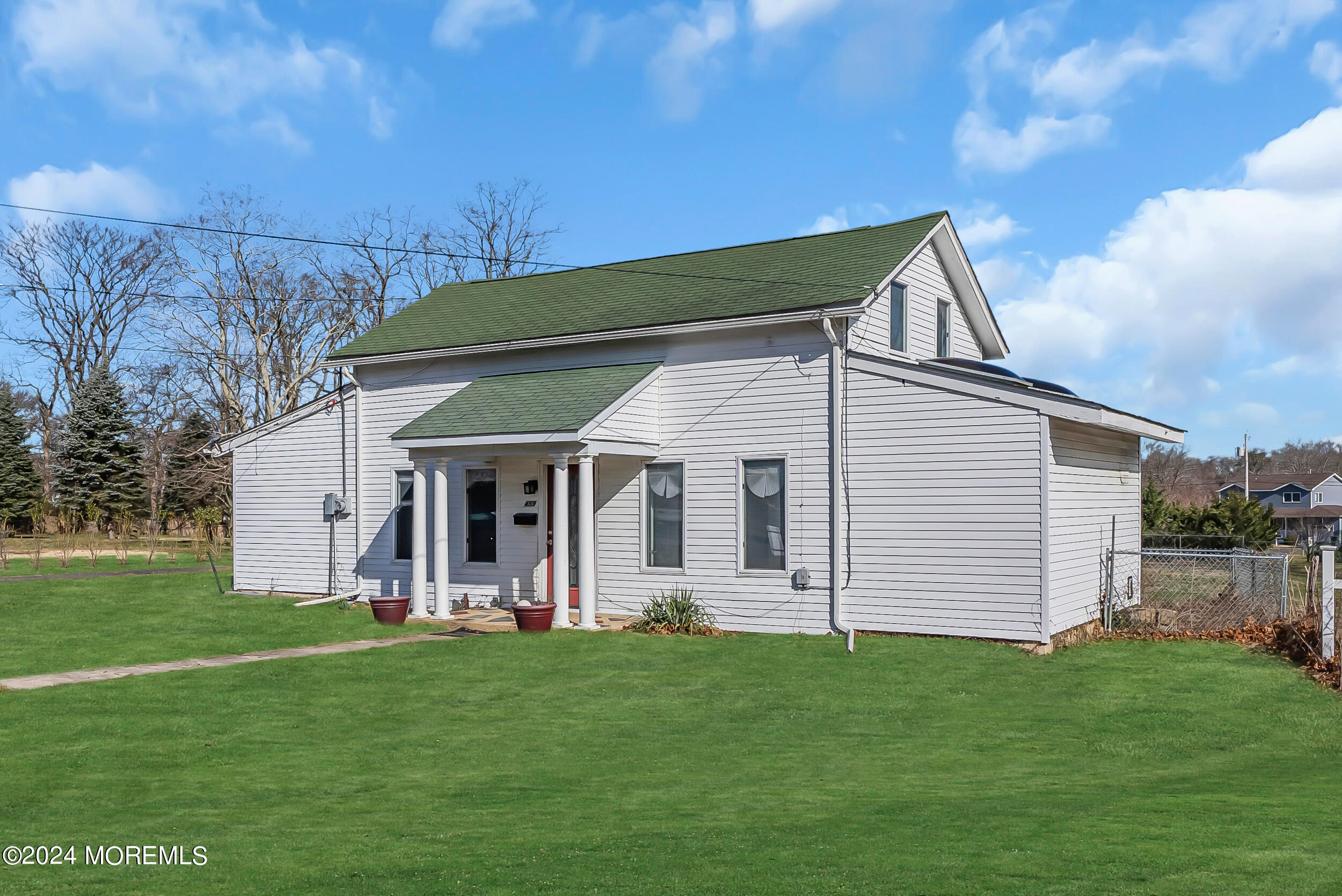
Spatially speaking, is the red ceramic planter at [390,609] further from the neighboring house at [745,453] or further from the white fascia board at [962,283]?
the white fascia board at [962,283]

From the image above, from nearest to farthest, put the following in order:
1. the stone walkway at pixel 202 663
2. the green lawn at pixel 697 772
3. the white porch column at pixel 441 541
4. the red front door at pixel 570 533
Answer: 1. the green lawn at pixel 697 772
2. the stone walkway at pixel 202 663
3. the white porch column at pixel 441 541
4. the red front door at pixel 570 533

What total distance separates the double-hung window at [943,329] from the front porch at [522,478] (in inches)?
205

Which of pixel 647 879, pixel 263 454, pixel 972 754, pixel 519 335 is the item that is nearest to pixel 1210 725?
pixel 972 754

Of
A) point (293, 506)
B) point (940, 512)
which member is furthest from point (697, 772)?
point (293, 506)

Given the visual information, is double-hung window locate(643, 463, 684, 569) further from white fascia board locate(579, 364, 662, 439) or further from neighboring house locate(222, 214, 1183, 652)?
white fascia board locate(579, 364, 662, 439)

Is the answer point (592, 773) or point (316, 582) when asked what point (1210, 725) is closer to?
point (592, 773)

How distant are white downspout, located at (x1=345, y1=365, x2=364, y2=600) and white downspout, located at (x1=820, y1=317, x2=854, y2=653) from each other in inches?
385

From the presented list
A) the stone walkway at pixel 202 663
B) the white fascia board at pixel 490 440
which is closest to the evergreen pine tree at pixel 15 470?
the white fascia board at pixel 490 440

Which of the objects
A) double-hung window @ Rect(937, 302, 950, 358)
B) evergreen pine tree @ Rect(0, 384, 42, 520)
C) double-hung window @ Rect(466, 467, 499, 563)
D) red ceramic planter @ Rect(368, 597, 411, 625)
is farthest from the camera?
evergreen pine tree @ Rect(0, 384, 42, 520)

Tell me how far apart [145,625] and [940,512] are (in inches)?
494

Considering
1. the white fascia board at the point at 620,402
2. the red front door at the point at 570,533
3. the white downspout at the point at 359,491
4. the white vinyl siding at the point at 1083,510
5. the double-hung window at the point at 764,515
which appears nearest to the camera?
the white vinyl siding at the point at 1083,510

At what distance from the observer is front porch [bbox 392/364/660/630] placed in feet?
52.1

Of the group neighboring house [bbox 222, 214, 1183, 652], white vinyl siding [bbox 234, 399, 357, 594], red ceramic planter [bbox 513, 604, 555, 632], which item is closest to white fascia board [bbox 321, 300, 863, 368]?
neighboring house [bbox 222, 214, 1183, 652]

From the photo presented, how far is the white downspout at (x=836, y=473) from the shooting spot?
1517cm
